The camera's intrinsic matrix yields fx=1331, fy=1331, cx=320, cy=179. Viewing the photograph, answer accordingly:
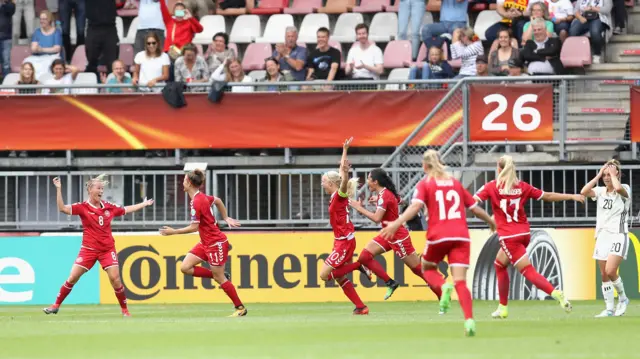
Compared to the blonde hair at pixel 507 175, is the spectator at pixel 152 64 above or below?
above

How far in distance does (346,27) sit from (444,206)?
46.9ft

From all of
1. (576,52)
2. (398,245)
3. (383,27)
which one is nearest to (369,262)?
(398,245)

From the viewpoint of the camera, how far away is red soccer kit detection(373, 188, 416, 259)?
1945 cm

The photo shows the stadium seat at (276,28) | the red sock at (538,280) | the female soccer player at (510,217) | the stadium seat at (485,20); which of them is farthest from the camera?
the stadium seat at (276,28)

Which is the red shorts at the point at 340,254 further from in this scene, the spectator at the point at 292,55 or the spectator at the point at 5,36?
the spectator at the point at 5,36

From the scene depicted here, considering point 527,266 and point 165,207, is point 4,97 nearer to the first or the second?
point 165,207

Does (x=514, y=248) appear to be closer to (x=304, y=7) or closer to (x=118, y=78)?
(x=118, y=78)

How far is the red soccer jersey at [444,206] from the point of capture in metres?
13.9

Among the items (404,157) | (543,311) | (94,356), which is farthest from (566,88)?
(94,356)

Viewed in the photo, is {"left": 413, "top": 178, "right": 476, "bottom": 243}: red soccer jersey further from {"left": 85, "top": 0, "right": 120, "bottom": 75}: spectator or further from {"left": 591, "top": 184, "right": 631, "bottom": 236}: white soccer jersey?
{"left": 85, "top": 0, "right": 120, "bottom": 75}: spectator

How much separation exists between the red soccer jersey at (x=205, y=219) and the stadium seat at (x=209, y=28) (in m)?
9.95

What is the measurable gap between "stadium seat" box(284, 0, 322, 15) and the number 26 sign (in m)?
6.58

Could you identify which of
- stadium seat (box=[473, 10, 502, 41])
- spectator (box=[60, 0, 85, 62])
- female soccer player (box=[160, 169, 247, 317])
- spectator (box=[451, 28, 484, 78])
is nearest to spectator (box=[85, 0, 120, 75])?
spectator (box=[60, 0, 85, 62])

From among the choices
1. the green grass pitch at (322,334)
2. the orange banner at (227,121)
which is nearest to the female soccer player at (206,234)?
the green grass pitch at (322,334)
